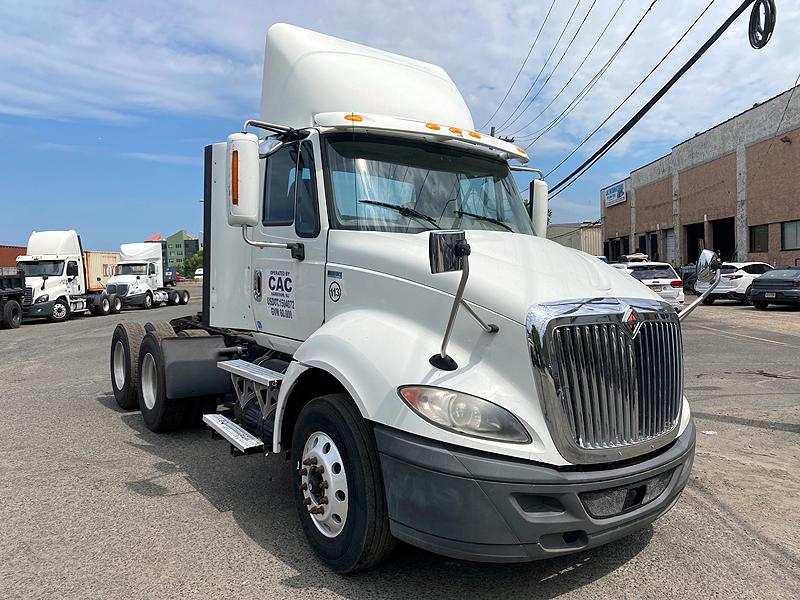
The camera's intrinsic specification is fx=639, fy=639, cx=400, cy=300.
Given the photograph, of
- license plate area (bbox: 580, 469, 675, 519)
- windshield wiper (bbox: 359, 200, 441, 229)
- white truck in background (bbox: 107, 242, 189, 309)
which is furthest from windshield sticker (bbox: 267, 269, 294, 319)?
white truck in background (bbox: 107, 242, 189, 309)

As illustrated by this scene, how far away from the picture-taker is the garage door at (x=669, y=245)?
4607 centimetres

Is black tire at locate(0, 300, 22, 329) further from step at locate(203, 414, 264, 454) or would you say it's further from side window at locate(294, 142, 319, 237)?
side window at locate(294, 142, 319, 237)

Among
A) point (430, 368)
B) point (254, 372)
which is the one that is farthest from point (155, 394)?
point (430, 368)

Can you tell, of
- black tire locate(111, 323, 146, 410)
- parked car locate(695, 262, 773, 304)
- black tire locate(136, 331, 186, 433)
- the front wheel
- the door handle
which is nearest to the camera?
the door handle

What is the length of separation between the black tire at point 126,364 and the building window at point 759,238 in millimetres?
35025

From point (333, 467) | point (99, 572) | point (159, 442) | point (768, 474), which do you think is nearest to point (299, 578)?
point (333, 467)

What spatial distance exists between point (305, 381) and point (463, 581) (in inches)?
57.1

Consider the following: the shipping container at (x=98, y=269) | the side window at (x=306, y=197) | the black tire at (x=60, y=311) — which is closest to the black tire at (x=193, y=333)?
the side window at (x=306, y=197)

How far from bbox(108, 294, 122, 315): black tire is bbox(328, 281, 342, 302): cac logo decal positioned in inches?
1090

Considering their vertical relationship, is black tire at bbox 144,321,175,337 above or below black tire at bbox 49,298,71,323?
above

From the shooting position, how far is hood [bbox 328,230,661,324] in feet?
10.5

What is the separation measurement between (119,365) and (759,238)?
1416 inches

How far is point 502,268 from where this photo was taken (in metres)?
3.45

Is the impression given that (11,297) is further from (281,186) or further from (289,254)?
(289,254)
